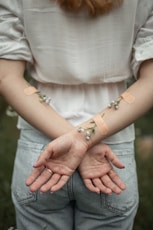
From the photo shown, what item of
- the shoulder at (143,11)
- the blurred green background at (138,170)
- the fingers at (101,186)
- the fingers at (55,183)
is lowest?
the blurred green background at (138,170)

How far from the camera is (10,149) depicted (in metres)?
4.52

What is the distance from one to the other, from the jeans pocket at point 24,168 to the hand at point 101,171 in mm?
178

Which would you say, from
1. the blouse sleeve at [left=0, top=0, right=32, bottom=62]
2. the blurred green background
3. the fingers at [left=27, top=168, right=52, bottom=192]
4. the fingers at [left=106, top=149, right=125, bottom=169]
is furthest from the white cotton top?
the blurred green background

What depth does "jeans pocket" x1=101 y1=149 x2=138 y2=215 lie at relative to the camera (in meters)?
2.30

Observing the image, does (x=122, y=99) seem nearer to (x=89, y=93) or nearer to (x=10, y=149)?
(x=89, y=93)

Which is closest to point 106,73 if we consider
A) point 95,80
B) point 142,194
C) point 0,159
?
point 95,80

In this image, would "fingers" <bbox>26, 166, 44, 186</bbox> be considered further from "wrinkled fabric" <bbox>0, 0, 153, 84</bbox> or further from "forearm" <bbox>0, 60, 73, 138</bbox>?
"wrinkled fabric" <bbox>0, 0, 153, 84</bbox>

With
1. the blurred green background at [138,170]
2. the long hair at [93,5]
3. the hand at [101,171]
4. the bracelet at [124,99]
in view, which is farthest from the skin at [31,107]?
the blurred green background at [138,170]

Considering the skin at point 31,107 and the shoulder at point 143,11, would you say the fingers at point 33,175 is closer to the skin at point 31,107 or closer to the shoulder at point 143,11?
the skin at point 31,107

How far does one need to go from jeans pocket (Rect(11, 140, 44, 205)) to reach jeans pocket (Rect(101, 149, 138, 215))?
0.26 m

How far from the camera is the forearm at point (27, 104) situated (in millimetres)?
2256

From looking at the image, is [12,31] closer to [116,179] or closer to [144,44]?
[144,44]

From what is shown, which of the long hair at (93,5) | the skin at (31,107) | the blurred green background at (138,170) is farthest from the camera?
the blurred green background at (138,170)

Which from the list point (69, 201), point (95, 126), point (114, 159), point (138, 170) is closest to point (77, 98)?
point (95, 126)
